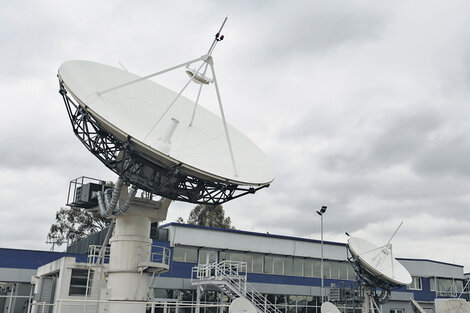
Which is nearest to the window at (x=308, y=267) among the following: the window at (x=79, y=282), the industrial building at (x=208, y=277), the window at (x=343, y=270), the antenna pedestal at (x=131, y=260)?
the industrial building at (x=208, y=277)

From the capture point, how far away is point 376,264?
32.3 m

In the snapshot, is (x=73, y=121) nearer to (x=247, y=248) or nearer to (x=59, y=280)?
(x=59, y=280)

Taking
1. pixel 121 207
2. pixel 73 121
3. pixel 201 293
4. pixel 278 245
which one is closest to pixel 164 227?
pixel 201 293

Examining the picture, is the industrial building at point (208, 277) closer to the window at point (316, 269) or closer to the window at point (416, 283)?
the window at point (316, 269)

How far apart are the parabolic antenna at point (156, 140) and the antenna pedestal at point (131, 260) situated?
2093mm

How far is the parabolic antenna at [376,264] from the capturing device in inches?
1216

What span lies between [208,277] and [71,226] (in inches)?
1387

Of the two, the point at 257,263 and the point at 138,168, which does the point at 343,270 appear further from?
the point at 138,168

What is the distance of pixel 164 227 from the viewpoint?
116 feet

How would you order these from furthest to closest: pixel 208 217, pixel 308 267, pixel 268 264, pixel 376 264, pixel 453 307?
pixel 208 217 < pixel 308 267 < pixel 268 264 < pixel 376 264 < pixel 453 307

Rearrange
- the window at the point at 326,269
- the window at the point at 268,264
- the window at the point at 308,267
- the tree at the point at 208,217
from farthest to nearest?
the tree at the point at 208,217 → the window at the point at 326,269 → the window at the point at 308,267 → the window at the point at 268,264

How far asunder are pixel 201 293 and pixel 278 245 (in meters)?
9.06

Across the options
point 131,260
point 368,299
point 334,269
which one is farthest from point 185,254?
point 334,269

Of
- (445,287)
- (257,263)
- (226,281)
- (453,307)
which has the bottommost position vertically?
(453,307)
